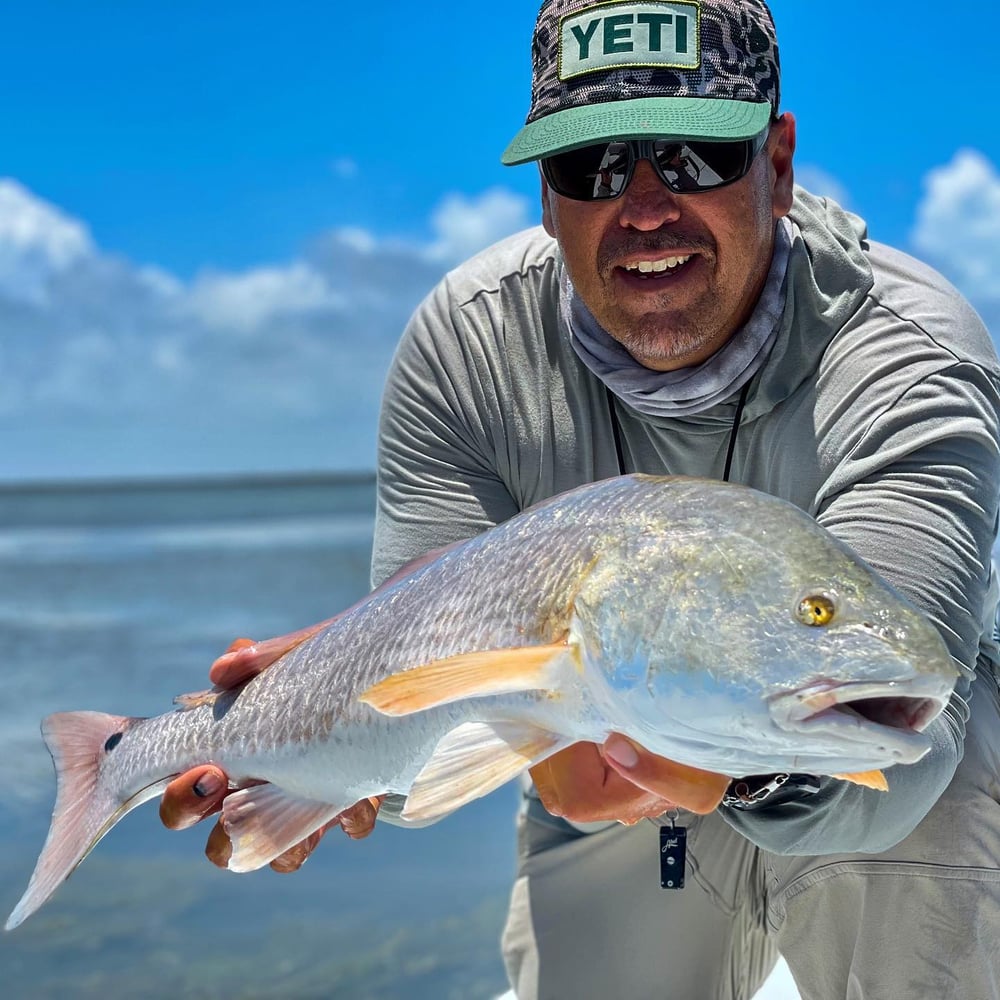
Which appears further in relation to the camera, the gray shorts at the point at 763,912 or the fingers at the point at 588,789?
the gray shorts at the point at 763,912

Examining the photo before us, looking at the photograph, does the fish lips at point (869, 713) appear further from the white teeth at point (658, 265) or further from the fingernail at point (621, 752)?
the white teeth at point (658, 265)

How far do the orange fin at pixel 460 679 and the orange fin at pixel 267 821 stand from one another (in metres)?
0.79

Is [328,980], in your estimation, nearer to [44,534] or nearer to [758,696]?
[758,696]

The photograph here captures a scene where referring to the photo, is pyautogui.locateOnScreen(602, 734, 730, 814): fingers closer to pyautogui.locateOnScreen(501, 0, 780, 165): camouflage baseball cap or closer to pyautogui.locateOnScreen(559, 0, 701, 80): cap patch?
pyautogui.locateOnScreen(501, 0, 780, 165): camouflage baseball cap

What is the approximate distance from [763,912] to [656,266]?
1632 millimetres

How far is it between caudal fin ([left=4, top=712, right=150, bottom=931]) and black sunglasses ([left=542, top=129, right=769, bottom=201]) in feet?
5.00

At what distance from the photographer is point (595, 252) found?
284cm

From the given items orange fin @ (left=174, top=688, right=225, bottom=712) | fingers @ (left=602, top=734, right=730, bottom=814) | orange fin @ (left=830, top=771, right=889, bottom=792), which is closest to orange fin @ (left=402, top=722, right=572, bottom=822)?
fingers @ (left=602, top=734, right=730, bottom=814)

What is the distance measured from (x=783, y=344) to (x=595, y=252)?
0.47 meters

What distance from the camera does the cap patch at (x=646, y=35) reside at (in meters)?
2.67

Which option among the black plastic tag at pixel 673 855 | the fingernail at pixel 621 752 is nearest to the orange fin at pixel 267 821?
the fingernail at pixel 621 752

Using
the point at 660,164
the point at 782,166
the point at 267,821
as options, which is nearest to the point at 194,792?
the point at 267,821

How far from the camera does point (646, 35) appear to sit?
2676mm

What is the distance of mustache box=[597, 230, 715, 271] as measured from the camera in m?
2.78
